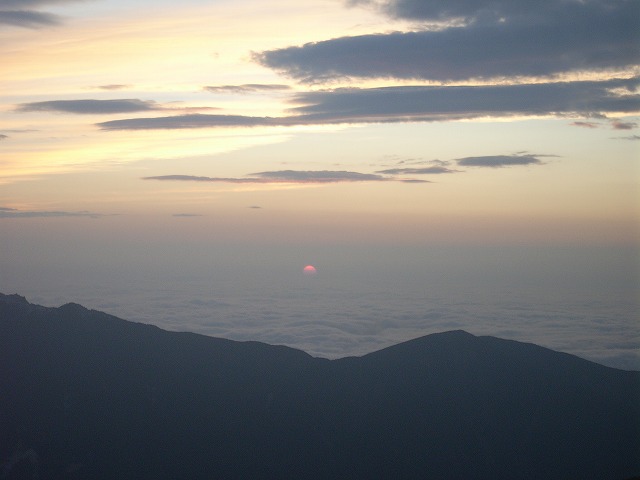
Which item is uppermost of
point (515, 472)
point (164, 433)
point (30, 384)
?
point (30, 384)

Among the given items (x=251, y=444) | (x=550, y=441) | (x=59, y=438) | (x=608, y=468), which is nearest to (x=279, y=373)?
(x=251, y=444)

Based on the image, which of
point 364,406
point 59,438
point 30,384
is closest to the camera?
point 59,438

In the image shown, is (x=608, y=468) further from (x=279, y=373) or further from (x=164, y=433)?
(x=164, y=433)

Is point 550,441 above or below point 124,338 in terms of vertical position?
below

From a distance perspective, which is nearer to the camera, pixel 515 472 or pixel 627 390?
pixel 515 472

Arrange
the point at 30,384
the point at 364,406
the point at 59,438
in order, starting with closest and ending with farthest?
the point at 59,438 < the point at 30,384 < the point at 364,406

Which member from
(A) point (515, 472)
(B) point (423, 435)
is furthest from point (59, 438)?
(A) point (515, 472)

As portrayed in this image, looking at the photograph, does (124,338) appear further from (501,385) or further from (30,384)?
(501,385)
